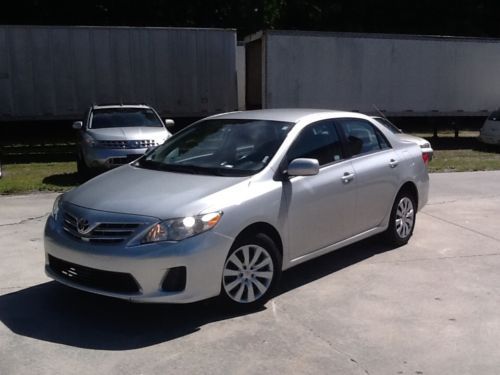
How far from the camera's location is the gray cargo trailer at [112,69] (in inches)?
643

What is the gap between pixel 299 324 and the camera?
14.6ft

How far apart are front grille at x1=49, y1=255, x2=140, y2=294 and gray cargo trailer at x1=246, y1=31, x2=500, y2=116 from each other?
39.4ft

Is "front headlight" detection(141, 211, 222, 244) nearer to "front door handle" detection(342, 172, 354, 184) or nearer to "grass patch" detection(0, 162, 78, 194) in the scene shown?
"front door handle" detection(342, 172, 354, 184)

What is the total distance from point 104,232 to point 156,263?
0.48m

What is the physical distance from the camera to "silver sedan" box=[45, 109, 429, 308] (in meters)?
4.22

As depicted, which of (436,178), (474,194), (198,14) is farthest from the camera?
(198,14)

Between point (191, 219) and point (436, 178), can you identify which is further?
point (436, 178)

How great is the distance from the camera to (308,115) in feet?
18.8

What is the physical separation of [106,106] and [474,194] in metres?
7.63

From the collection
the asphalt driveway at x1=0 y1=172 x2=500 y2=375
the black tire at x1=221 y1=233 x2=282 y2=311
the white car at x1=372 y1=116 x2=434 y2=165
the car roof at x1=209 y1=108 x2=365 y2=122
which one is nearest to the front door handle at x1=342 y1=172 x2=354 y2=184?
the car roof at x1=209 y1=108 x2=365 y2=122

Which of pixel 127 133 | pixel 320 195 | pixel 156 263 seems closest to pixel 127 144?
pixel 127 133

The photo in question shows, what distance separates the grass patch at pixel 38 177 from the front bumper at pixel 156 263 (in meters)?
6.62

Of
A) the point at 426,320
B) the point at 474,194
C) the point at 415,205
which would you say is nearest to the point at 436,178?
the point at 474,194

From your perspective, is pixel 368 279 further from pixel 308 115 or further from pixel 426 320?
pixel 308 115
